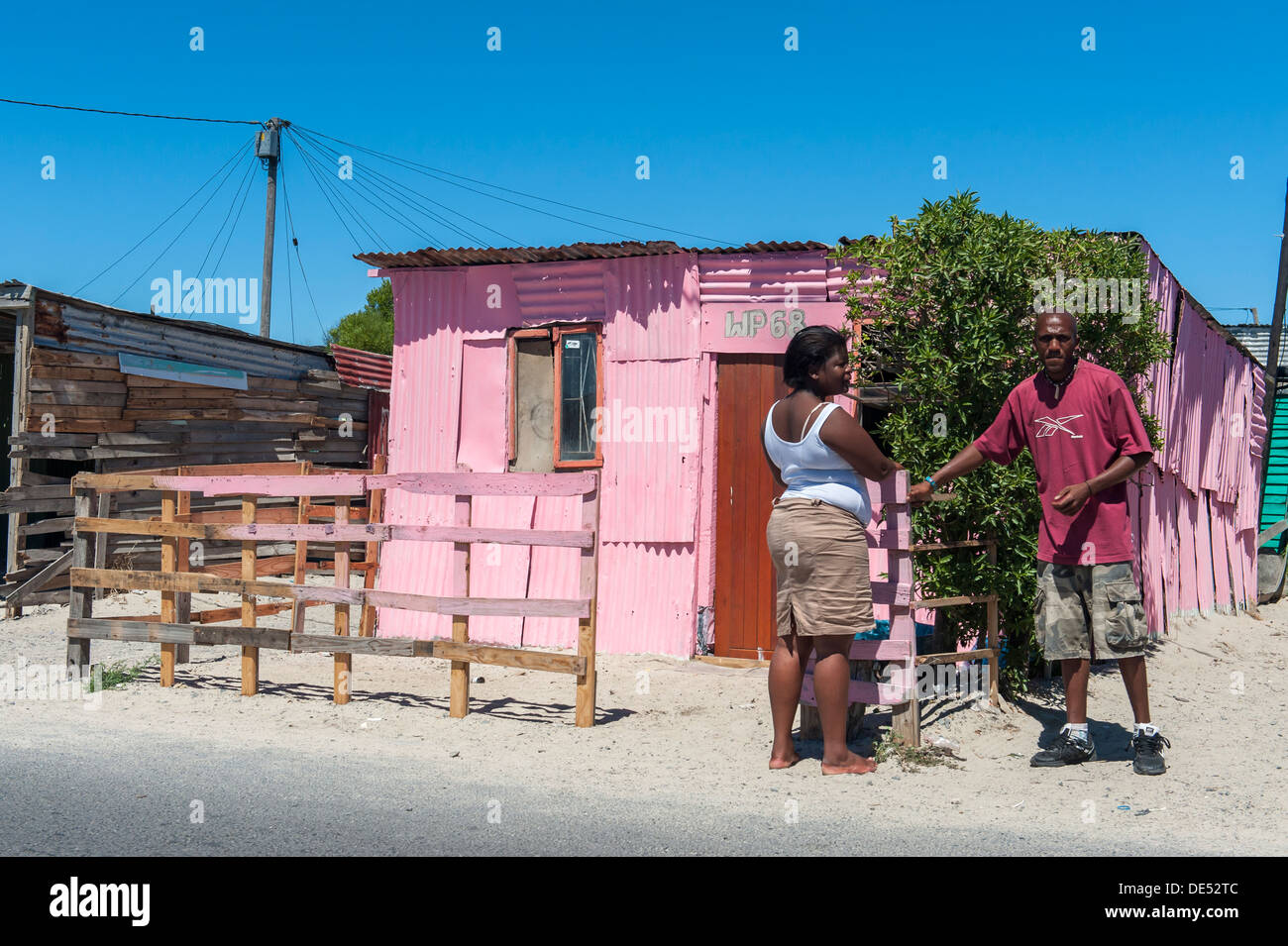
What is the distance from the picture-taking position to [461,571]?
6352 mm

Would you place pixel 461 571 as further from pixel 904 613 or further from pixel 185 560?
pixel 904 613

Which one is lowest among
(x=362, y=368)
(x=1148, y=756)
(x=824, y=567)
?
(x=1148, y=756)

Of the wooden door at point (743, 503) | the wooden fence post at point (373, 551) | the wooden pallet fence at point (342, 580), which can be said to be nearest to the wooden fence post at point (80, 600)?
the wooden pallet fence at point (342, 580)

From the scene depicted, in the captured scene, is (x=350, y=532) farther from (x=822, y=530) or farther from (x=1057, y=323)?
(x=1057, y=323)

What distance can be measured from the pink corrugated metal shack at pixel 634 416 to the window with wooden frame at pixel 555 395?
2 centimetres

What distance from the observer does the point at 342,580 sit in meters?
6.67

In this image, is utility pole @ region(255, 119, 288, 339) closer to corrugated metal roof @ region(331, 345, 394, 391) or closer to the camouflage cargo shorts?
corrugated metal roof @ region(331, 345, 394, 391)

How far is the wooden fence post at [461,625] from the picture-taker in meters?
6.22

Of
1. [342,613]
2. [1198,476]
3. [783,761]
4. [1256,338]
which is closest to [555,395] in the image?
[342,613]

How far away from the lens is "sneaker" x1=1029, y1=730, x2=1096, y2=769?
4.84 m

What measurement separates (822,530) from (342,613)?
3834 millimetres

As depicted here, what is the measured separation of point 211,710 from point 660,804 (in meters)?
3.35

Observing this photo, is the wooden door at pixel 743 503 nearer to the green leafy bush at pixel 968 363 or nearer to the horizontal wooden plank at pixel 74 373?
the green leafy bush at pixel 968 363

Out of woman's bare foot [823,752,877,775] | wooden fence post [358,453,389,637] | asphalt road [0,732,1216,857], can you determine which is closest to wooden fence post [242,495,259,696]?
wooden fence post [358,453,389,637]
